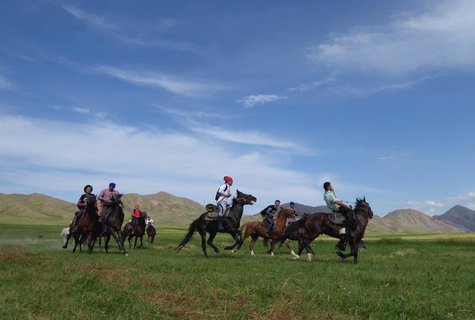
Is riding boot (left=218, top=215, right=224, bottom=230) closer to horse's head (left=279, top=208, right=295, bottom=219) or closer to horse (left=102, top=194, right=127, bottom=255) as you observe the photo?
horse's head (left=279, top=208, right=295, bottom=219)

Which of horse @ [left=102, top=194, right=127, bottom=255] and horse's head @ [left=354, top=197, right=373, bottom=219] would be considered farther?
horse @ [left=102, top=194, right=127, bottom=255]

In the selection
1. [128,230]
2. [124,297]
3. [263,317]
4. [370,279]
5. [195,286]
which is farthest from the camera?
[128,230]

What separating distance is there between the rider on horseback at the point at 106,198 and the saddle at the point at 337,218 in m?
10.9

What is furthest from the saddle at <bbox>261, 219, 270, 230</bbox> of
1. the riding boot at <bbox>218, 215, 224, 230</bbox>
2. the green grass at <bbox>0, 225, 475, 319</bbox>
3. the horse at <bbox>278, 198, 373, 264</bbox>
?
the green grass at <bbox>0, 225, 475, 319</bbox>

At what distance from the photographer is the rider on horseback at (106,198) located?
71.5 ft

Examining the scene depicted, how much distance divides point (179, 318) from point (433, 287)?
680cm

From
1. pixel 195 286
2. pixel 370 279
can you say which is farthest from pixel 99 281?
pixel 370 279

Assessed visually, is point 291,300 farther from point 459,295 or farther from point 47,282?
point 47,282

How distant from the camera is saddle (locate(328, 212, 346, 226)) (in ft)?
60.6

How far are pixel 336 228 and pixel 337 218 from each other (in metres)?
0.45

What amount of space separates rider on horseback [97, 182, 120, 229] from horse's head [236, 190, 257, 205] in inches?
Answer: 264

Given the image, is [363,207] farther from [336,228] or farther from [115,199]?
[115,199]

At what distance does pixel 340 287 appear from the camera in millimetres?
9734

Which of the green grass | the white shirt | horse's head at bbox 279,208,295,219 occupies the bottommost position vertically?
the green grass
